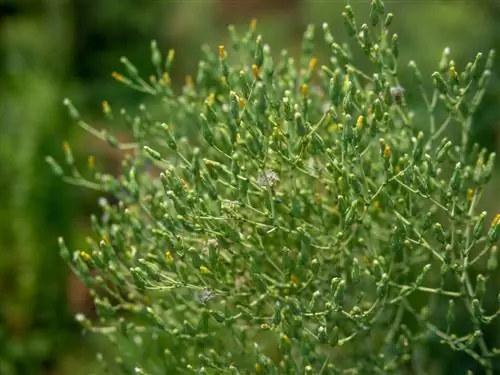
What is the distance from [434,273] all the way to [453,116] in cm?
113

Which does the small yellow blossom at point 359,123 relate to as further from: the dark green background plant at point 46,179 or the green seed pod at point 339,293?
the dark green background plant at point 46,179

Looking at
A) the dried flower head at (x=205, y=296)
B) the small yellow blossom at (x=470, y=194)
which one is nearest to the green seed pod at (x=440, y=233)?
the small yellow blossom at (x=470, y=194)

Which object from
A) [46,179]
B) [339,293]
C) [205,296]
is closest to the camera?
[339,293]

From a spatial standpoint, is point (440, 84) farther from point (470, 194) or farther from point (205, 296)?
point (205, 296)

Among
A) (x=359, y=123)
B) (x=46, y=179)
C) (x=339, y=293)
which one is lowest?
(x=46, y=179)

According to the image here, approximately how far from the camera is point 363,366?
174 centimetres

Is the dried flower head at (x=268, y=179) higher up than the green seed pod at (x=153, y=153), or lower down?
higher up

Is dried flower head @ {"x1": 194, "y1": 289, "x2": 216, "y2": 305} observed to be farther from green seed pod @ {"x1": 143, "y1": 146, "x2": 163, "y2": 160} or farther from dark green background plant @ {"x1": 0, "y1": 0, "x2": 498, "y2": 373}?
dark green background plant @ {"x1": 0, "y1": 0, "x2": 498, "y2": 373}

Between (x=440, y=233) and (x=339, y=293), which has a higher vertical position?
(x=440, y=233)

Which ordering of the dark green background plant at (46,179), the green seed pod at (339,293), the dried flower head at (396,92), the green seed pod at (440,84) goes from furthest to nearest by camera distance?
1. the dark green background plant at (46,179)
2. the dried flower head at (396,92)
3. the green seed pod at (440,84)
4. the green seed pod at (339,293)

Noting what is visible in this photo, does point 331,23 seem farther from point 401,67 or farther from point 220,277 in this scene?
point 220,277

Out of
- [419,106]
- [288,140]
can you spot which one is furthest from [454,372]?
[288,140]

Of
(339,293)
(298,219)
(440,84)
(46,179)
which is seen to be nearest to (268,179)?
(298,219)

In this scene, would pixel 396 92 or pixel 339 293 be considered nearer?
pixel 339 293
